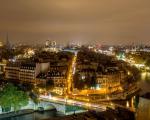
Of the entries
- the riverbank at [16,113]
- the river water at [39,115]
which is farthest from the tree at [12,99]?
the river water at [39,115]

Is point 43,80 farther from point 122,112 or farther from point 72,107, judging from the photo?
point 122,112

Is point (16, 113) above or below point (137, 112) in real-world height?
below

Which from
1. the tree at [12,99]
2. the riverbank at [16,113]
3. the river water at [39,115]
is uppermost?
the tree at [12,99]

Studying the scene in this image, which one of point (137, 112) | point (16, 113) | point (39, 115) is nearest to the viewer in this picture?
point (137, 112)

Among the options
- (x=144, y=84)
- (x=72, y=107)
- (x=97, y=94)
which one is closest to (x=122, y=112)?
(x=72, y=107)

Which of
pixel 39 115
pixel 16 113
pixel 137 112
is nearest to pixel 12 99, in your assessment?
pixel 16 113

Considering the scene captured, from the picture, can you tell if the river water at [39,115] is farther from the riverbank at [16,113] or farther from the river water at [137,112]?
the riverbank at [16,113]

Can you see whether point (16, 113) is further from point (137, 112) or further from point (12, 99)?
point (137, 112)

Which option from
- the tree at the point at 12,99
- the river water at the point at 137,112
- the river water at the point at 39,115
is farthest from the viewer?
the tree at the point at 12,99

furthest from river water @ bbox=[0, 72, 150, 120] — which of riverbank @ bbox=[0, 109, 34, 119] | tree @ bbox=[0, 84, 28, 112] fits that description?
tree @ bbox=[0, 84, 28, 112]
